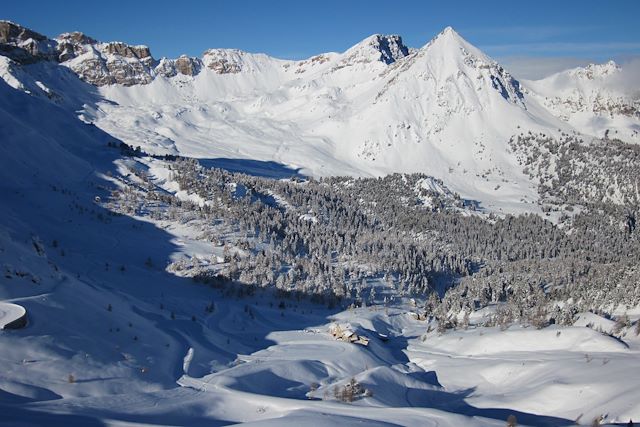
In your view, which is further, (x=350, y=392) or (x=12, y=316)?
(x=350, y=392)

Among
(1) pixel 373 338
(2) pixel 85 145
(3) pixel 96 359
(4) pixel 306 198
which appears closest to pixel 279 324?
(1) pixel 373 338

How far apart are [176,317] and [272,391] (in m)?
27.6

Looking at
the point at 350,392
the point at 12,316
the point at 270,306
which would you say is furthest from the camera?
the point at 270,306

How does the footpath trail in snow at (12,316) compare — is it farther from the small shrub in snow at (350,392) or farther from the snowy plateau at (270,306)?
the small shrub in snow at (350,392)

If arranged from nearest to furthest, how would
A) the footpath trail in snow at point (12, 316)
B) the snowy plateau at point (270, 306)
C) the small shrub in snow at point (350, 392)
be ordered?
the snowy plateau at point (270, 306), the footpath trail in snow at point (12, 316), the small shrub in snow at point (350, 392)

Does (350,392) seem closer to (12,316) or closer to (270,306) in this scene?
(12,316)

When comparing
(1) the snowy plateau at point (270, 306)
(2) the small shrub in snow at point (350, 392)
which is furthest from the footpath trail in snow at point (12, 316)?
(2) the small shrub in snow at point (350, 392)

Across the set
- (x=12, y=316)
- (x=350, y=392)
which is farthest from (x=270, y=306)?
(x=12, y=316)

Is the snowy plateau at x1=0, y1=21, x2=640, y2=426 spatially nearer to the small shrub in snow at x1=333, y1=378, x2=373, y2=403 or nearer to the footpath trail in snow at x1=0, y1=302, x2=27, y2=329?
the footpath trail in snow at x1=0, y1=302, x2=27, y2=329

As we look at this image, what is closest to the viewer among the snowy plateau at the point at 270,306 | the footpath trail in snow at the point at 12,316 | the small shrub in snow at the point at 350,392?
the snowy plateau at the point at 270,306

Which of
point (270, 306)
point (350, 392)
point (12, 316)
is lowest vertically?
point (270, 306)

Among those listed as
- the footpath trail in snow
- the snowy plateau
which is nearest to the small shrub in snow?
the snowy plateau

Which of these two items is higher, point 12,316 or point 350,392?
point 12,316

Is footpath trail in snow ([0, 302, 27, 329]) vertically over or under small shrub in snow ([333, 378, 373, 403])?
over
